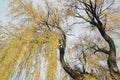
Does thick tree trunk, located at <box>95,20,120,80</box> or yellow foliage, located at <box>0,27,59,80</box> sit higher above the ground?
yellow foliage, located at <box>0,27,59,80</box>

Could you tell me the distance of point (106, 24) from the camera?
7887 mm

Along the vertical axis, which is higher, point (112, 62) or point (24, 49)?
point (24, 49)

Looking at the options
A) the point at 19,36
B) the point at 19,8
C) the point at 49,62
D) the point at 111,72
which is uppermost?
the point at 19,8

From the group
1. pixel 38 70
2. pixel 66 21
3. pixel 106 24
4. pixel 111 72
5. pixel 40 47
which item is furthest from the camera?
pixel 106 24

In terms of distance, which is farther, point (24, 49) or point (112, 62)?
point (112, 62)

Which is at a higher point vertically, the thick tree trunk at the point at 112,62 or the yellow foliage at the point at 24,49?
the yellow foliage at the point at 24,49

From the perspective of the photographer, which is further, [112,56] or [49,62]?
[112,56]

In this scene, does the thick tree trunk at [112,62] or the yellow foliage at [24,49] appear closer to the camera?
the yellow foliage at [24,49]

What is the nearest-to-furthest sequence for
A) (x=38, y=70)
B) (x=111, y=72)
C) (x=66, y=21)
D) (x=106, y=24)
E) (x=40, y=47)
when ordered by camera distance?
1. (x=38, y=70)
2. (x=40, y=47)
3. (x=111, y=72)
4. (x=66, y=21)
5. (x=106, y=24)

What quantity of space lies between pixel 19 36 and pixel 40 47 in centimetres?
55

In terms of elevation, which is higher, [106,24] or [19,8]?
[19,8]

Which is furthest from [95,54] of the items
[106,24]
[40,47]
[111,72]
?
[40,47]

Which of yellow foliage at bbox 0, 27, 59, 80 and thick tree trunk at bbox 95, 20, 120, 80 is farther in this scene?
thick tree trunk at bbox 95, 20, 120, 80

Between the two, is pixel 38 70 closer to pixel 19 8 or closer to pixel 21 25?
pixel 21 25
